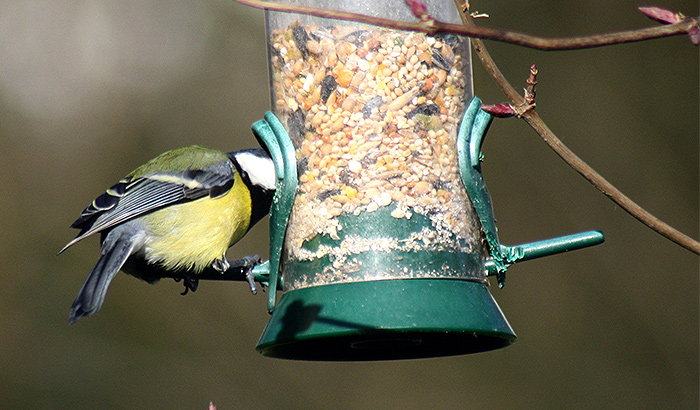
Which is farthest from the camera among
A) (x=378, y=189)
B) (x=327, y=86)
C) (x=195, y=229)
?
(x=195, y=229)

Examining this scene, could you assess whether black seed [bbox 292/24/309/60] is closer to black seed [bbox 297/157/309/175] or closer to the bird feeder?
the bird feeder

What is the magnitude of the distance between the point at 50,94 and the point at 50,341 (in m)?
3.26

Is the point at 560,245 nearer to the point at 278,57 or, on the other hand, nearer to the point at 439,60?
the point at 439,60

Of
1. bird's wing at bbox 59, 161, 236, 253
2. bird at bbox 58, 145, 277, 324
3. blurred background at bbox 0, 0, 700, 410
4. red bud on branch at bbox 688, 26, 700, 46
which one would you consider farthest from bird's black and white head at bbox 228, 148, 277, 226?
blurred background at bbox 0, 0, 700, 410

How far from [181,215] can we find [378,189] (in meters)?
1.33

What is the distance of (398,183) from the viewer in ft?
10.5

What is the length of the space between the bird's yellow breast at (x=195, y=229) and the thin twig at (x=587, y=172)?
2.26 meters

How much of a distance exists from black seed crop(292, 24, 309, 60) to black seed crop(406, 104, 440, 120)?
20.1 inches

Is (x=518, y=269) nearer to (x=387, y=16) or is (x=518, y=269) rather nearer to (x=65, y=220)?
(x=65, y=220)

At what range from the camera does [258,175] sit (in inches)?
151

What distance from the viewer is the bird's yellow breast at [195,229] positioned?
4.03 metres

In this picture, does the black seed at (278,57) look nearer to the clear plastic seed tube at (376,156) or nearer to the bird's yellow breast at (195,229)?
the clear plastic seed tube at (376,156)

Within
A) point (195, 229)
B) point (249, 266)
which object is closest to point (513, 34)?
point (249, 266)

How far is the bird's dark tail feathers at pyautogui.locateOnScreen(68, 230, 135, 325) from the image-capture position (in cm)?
328
